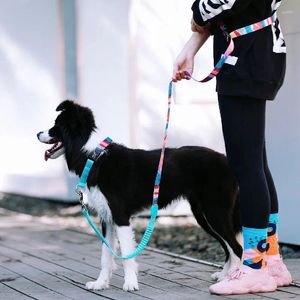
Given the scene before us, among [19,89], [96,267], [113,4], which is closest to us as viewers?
[96,267]

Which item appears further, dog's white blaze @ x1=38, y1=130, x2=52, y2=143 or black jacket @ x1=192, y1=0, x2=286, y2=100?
dog's white blaze @ x1=38, y1=130, x2=52, y2=143

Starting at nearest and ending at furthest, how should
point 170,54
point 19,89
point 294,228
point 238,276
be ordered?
point 238,276, point 294,228, point 170,54, point 19,89

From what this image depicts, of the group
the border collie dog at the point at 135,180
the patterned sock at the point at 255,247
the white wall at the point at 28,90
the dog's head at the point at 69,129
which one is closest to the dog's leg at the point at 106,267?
the border collie dog at the point at 135,180

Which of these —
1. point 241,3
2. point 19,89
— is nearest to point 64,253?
point 241,3

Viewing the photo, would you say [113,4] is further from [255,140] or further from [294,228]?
[255,140]

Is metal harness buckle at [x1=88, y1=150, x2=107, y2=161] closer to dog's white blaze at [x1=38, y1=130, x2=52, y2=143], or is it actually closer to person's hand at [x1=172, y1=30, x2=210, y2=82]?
dog's white blaze at [x1=38, y1=130, x2=52, y2=143]

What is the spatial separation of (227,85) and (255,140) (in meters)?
0.31

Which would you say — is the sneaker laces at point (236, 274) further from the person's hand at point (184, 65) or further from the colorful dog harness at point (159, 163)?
the person's hand at point (184, 65)

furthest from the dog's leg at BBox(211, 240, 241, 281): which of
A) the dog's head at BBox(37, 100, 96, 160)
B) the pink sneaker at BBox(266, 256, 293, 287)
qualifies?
the dog's head at BBox(37, 100, 96, 160)

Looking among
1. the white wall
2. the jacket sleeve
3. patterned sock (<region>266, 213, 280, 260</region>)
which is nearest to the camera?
the jacket sleeve

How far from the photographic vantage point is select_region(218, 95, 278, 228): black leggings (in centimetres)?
362

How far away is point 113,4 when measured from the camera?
7590mm

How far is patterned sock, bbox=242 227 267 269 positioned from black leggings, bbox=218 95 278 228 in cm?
3

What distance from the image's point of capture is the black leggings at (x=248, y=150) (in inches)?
143
